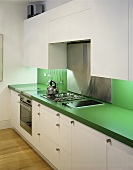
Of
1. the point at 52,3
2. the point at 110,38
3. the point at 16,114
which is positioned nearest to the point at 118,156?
the point at 110,38

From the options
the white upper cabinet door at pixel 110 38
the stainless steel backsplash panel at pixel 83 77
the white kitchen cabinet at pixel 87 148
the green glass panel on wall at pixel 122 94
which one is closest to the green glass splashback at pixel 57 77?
the stainless steel backsplash panel at pixel 83 77

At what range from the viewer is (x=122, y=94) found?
2.71m

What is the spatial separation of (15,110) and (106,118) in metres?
2.61

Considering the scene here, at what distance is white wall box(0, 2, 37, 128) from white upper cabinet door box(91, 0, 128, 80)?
8.58ft

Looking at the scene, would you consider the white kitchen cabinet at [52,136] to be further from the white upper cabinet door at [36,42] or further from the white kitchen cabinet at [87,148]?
the white upper cabinet door at [36,42]

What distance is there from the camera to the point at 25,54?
471cm

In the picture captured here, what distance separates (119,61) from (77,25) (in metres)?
0.91

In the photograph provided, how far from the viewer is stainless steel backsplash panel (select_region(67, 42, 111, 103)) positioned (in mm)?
3049

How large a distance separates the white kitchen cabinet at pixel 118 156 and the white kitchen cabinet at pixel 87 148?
0.08 metres

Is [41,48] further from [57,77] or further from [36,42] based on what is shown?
[57,77]

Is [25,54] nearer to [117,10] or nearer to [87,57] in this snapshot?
[87,57]

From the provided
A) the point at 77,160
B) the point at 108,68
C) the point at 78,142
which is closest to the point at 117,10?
the point at 108,68

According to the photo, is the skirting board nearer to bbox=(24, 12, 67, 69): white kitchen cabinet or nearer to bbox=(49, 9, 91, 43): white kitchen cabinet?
bbox=(24, 12, 67, 69): white kitchen cabinet

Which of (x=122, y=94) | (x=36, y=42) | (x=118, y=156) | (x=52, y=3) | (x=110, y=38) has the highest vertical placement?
(x=52, y=3)
